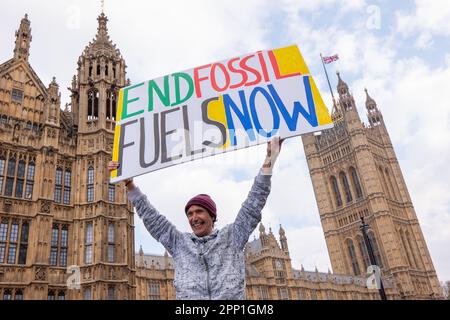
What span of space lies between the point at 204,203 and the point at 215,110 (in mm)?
1381

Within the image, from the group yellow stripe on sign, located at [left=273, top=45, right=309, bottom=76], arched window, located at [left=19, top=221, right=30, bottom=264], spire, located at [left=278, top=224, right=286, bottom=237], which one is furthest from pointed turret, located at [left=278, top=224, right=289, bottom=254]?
yellow stripe on sign, located at [left=273, top=45, right=309, bottom=76]

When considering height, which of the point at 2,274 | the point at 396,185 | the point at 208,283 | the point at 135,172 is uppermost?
the point at 396,185

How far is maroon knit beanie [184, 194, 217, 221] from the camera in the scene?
10.3ft

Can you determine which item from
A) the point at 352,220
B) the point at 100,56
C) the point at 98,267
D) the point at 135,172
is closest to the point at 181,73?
the point at 135,172

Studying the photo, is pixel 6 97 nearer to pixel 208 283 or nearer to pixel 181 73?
pixel 181 73

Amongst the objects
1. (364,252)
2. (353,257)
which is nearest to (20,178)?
(364,252)

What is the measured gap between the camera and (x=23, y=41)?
23.1 meters

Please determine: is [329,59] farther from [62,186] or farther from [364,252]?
[62,186]

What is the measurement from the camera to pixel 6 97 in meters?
20.6

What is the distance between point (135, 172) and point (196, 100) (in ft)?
3.71

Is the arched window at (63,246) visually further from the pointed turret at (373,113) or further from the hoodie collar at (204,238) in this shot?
the pointed turret at (373,113)

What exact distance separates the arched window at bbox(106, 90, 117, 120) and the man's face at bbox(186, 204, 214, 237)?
21.0 metres
